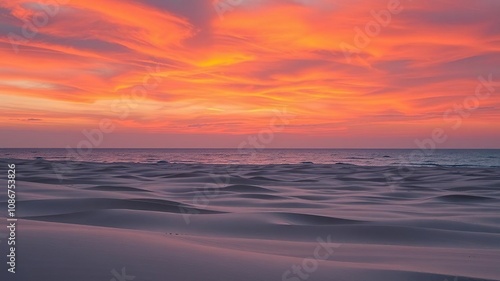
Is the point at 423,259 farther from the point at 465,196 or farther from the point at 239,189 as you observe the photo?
the point at 239,189

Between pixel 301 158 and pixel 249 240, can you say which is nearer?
pixel 249 240

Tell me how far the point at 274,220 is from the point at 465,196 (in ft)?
18.5

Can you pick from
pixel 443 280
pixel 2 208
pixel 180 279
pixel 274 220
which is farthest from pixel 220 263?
pixel 2 208

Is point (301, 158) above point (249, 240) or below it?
above

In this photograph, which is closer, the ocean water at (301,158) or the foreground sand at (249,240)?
the foreground sand at (249,240)

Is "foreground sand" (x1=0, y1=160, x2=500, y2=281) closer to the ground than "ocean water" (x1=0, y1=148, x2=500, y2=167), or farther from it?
closer to the ground

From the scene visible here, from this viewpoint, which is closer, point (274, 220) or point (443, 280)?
point (443, 280)

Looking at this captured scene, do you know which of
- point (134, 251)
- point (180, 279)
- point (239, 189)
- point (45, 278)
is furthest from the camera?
point (239, 189)

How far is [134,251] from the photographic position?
127 inches

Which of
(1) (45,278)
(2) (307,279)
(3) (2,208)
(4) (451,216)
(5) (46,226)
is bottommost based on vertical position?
Answer: (1) (45,278)

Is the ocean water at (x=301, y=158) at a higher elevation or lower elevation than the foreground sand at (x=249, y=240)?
higher

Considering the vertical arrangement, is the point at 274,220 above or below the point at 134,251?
above

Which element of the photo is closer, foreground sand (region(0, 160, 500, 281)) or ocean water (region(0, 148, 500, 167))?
foreground sand (region(0, 160, 500, 281))

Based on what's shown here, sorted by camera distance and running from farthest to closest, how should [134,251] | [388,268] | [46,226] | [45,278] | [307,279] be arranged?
[46,226]
[388,268]
[134,251]
[307,279]
[45,278]
